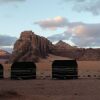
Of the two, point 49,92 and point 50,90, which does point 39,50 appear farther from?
point 49,92

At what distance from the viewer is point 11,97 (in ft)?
59.3

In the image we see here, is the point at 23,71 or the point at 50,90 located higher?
the point at 23,71

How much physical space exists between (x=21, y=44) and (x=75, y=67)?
313 ft

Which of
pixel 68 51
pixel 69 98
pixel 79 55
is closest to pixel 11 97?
pixel 69 98

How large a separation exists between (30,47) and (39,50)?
5.32 meters

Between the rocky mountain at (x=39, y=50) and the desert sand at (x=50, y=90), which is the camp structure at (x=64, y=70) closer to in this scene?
the desert sand at (x=50, y=90)

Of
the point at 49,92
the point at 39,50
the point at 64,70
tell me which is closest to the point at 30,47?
the point at 39,50

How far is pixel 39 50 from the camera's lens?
144 m

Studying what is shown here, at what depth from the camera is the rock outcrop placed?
131m

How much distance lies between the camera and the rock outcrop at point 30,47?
131 m

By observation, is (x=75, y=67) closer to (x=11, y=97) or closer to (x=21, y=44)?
(x=11, y=97)

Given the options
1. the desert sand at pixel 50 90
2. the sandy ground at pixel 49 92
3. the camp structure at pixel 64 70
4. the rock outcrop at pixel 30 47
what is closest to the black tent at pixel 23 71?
the camp structure at pixel 64 70

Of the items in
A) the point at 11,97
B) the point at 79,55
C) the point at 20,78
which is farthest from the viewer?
the point at 79,55

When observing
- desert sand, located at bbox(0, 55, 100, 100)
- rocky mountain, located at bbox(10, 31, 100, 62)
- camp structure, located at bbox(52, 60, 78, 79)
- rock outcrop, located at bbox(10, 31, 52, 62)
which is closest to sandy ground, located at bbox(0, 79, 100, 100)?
desert sand, located at bbox(0, 55, 100, 100)
